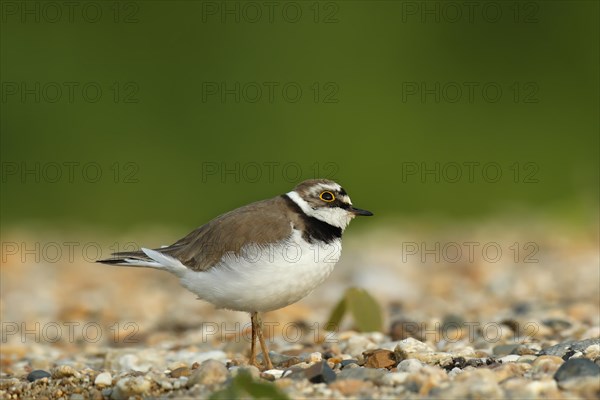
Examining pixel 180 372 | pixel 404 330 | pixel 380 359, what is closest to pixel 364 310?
pixel 404 330

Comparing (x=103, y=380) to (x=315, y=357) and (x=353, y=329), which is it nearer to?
(x=315, y=357)

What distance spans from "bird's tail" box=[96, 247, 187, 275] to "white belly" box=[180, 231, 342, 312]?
282 mm

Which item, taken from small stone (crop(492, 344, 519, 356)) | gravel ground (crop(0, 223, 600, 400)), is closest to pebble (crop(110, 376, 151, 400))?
gravel ground (crop(0, 223, 600, 400))

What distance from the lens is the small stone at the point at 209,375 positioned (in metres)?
4.52

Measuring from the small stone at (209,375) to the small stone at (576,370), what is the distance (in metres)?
1.60

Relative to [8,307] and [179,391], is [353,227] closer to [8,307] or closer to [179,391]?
[8,307]

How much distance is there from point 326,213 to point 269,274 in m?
0.65

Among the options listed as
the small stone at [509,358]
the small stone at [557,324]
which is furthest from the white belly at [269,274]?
the small stone at [557,324]

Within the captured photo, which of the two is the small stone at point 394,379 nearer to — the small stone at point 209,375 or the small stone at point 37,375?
the small stone at point 209,375

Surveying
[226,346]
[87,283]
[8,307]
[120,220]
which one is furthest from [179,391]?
[120,220]

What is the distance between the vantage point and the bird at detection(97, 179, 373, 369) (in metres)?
5.30

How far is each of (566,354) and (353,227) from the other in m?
9.68

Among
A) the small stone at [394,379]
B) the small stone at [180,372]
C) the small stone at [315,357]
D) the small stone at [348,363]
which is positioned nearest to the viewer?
the small stone at [394,379]

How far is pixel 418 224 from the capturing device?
13.0 metres
